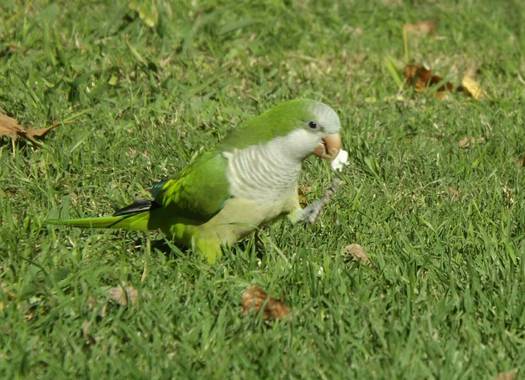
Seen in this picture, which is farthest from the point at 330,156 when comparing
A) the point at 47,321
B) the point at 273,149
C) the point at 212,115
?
the point at 212,115

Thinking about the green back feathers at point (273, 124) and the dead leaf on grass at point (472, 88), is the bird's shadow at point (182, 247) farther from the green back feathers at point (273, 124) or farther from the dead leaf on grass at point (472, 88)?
the dead leaf on grass at point (472, 88)

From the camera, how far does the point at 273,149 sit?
4.29 m

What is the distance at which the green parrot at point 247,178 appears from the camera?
14.0ft

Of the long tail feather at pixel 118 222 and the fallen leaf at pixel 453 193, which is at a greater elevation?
the long tail feather at pixel 118 222

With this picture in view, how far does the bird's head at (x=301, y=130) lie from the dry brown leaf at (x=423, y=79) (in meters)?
A: 2.59

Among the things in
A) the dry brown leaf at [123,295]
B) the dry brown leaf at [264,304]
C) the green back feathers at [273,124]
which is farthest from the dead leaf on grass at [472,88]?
the dry brown leaf at [123,295]

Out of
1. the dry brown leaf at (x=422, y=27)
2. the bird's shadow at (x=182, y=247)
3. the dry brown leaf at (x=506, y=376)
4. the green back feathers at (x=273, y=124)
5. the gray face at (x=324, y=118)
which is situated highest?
the green back feathers at (x=273, y=124)

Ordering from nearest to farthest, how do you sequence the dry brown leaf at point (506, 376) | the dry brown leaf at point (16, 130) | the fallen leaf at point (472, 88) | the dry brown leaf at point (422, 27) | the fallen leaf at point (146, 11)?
the dry brown leaf at point (506, 376) < the dry brown leaf at point (16, 130) < the fallen leaf at point (472, 88) < the fallen leaf at point (146, 11) < the dry brown leaf at point (422, 27)

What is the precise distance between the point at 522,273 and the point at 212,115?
2432 millimetres

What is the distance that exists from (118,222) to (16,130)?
1.17 meters

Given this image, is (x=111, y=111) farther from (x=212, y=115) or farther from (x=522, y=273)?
(x=522, y=273)

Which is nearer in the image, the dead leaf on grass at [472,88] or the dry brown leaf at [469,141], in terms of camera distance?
the dry brown leaf at [469,141]

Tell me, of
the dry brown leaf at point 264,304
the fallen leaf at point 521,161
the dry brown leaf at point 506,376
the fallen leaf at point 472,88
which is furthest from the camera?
the fallen leaf at point 472,88

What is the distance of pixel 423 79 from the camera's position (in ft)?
22.4
